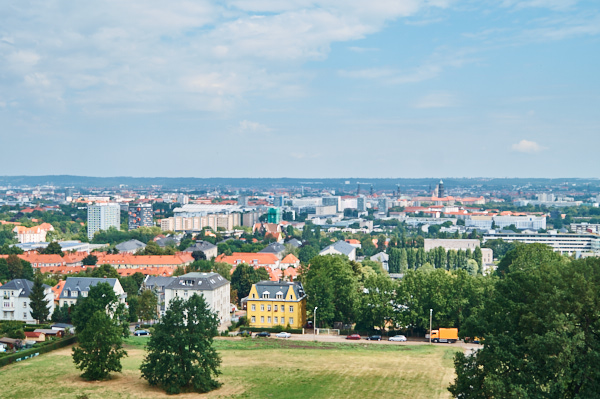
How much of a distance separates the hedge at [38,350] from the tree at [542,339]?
31.0m

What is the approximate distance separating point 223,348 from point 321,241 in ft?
344

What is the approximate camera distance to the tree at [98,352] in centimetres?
4291

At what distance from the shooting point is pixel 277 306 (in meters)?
64.3

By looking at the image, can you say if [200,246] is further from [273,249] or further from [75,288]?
[75,288]

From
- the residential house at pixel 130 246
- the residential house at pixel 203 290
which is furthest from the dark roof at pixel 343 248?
the residential house at pixel 203 290

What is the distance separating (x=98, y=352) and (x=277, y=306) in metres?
23.4

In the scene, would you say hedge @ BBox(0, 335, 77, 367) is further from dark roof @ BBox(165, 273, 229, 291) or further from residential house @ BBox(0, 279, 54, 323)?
residential house @ BBox(0, 279, 54, 323)

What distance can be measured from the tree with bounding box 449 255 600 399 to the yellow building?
103ft

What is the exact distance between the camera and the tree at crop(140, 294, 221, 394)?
4006 centimetres

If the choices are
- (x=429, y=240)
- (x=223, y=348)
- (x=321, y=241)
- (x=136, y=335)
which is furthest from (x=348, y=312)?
(x=321, y=241)

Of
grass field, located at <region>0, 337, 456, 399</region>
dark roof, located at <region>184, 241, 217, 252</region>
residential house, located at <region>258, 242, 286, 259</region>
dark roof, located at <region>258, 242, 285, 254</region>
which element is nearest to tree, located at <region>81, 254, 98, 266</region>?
dark roof, located at <region>184, 241, 217, 252</region>

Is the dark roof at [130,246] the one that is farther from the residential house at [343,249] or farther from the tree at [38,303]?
the tree at [38,303]

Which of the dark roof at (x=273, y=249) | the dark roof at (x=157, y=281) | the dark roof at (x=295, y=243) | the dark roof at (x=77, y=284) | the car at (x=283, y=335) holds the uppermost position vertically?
the dark roof at (x=77, y=284)

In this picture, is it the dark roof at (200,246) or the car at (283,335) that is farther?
the dark roof at (200,246)
